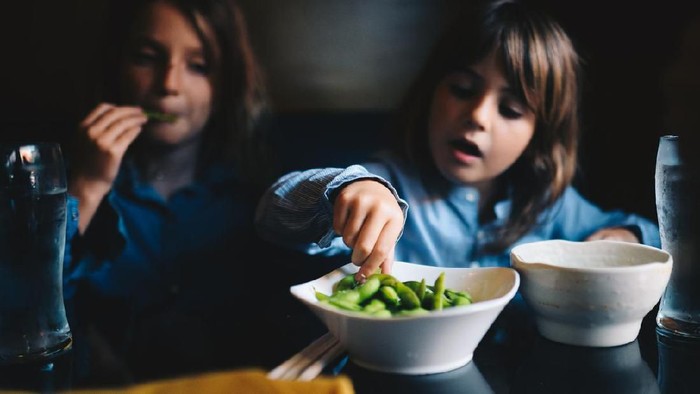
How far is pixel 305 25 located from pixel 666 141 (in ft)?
1.74

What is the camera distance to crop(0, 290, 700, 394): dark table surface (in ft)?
1.63

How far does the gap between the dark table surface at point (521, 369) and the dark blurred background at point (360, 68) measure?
431 millimetres

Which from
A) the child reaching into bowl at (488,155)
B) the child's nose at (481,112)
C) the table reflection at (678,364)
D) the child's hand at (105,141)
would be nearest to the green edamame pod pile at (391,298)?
the table reflection at (678,364)

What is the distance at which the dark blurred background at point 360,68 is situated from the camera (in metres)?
0.95

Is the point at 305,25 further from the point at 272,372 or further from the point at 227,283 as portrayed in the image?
the point at 272,372

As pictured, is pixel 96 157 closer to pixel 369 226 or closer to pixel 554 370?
pixel 369 226

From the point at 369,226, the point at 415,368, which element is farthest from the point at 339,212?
the point at 415,368

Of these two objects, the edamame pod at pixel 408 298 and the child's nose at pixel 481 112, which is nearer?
the edamame pod at pixel 408 298

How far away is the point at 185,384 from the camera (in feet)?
1.51

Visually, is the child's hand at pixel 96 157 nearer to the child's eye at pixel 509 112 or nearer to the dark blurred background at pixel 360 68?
the dark blurred background at pixel 360 68

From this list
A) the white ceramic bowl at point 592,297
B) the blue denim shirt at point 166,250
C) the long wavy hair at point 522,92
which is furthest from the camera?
the long wavy hair at point 522,92

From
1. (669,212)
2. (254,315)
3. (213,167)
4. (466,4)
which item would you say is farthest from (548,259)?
(213,167)

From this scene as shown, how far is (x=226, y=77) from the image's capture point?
101 cm

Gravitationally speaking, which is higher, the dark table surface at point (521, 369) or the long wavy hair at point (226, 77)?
the long wavy hair at point (226, 77)
